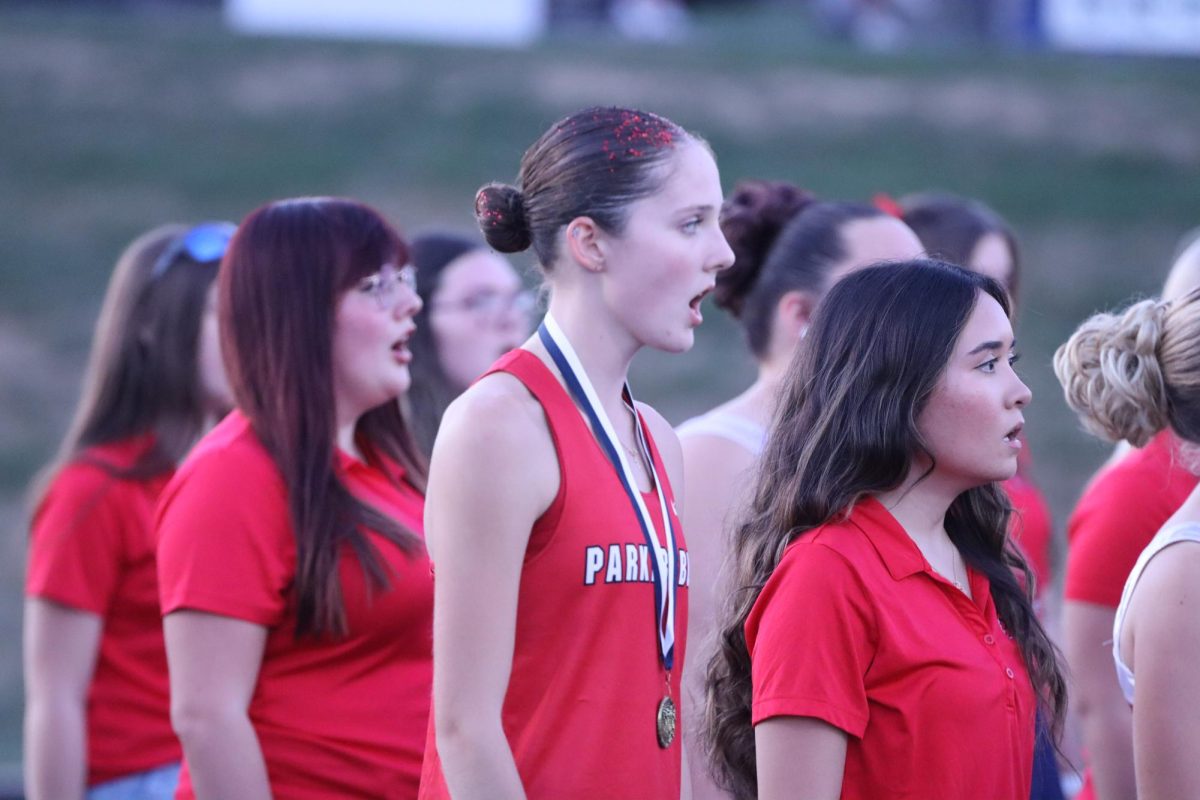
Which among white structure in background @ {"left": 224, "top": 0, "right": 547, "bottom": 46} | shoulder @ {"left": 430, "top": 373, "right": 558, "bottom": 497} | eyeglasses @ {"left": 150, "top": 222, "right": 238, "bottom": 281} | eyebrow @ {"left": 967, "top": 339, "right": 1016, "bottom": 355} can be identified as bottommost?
shoulder @ {"left": 430, "top": 373, "right": 558, "bottom": 497}

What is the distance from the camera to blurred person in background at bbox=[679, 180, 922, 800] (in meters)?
3.14

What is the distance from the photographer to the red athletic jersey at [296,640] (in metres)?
2.81

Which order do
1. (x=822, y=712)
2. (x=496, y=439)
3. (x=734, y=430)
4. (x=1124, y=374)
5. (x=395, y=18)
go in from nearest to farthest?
(x=822, y=712) < (x=496, y=439) < (x=1124, y=374) < (x=734, y=430) < (x=395, y=18)

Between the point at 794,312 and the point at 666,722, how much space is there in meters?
1.40

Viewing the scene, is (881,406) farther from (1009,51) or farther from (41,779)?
(1009,51)

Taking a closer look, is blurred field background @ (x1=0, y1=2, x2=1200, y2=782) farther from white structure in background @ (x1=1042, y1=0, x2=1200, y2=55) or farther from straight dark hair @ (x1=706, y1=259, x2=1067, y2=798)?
straight dark hair @ (x1=706, y1=259, x2=1067, y2=798)

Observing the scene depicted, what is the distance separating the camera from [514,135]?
1524 cm

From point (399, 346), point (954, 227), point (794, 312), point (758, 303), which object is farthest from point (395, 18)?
point (399, 346)

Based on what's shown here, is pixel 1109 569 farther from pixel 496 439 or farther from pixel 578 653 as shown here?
pixel 496 439

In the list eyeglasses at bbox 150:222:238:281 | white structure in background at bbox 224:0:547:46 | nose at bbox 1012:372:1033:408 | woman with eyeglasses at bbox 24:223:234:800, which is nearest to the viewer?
nose at bbox 1012:372:1033:408

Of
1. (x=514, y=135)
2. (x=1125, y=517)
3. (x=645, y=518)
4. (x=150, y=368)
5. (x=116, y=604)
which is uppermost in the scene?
(x=514, y=135)

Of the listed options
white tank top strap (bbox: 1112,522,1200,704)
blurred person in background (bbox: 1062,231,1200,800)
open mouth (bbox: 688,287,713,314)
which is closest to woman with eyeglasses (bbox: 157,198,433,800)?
open mouth (bbox: 688,287,713,314)

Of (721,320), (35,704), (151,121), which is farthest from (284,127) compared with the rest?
(35,704)

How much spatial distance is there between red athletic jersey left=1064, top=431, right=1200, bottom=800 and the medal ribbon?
1.15 metres
